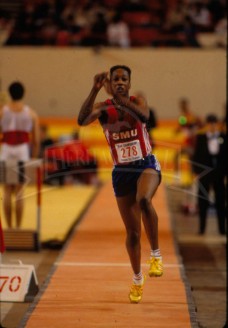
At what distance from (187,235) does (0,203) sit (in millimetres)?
2717

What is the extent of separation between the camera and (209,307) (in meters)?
7.63

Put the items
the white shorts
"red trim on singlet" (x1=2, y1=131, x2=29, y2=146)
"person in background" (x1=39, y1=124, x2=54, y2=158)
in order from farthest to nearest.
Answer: "person in background" (x1=39, y1=124, x2=54, y2=158) < the white shorts < "red trim on singlet" (x1=2, y1=131, x2=29, y2=146)

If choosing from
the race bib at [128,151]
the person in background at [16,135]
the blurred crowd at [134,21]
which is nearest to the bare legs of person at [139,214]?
the race bib at [128,151]

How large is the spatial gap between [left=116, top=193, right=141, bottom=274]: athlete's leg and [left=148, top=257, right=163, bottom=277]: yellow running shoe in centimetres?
9

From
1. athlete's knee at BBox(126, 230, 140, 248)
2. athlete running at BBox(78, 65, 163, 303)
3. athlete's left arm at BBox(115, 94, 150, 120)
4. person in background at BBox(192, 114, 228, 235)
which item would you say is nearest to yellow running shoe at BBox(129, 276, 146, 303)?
athlete running at BBox(78, 65, 163, 303)

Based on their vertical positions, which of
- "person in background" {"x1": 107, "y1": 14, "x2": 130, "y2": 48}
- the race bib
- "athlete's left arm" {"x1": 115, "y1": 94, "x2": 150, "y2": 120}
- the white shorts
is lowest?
the white shorts

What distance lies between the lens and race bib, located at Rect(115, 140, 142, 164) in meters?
5.47

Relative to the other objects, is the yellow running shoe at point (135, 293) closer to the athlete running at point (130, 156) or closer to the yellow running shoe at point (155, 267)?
the athlete running at point (130, 156)

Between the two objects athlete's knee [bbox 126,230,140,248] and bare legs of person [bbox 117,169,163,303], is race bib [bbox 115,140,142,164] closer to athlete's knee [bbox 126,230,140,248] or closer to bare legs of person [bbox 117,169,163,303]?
bare legs of person [bbox 117,169,163,303]

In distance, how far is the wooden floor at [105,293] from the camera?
5430 mm

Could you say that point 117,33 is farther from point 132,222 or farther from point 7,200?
point 132,222

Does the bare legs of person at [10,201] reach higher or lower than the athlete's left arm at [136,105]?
lower

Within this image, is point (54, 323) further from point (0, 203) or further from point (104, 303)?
point (0, 203)

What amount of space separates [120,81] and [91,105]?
0.86ft
